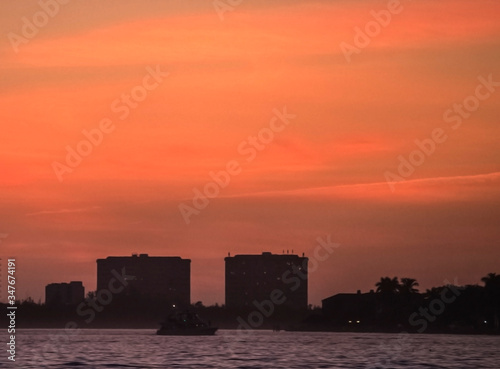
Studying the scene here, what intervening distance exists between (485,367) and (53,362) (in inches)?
1769

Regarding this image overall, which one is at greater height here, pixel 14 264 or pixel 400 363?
pixel 14 264

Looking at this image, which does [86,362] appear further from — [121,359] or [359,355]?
[359,355]

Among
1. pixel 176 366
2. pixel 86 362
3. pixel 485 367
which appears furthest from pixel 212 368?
pixel 485 367

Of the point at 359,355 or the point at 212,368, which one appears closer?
the point at 212,368

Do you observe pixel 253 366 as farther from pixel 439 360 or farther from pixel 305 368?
pixel 439 360

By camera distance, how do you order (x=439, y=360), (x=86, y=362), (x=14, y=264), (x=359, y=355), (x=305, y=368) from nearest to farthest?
(x=14, y=264) → (x=305, y=368) → (x=86, y=362) → (x=439, y=360) → (x=359, y=355)

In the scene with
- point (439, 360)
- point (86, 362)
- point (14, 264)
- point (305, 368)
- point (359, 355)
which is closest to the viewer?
point (14, 264)

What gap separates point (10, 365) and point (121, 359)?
15.4 m

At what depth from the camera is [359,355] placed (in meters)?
137

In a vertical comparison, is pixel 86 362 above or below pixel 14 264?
below

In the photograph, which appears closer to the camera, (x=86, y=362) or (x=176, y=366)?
(x=176, y=366)

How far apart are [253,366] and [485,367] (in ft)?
76.0

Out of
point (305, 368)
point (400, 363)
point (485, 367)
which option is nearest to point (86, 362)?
point (305, 368)

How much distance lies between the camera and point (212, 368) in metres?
107
